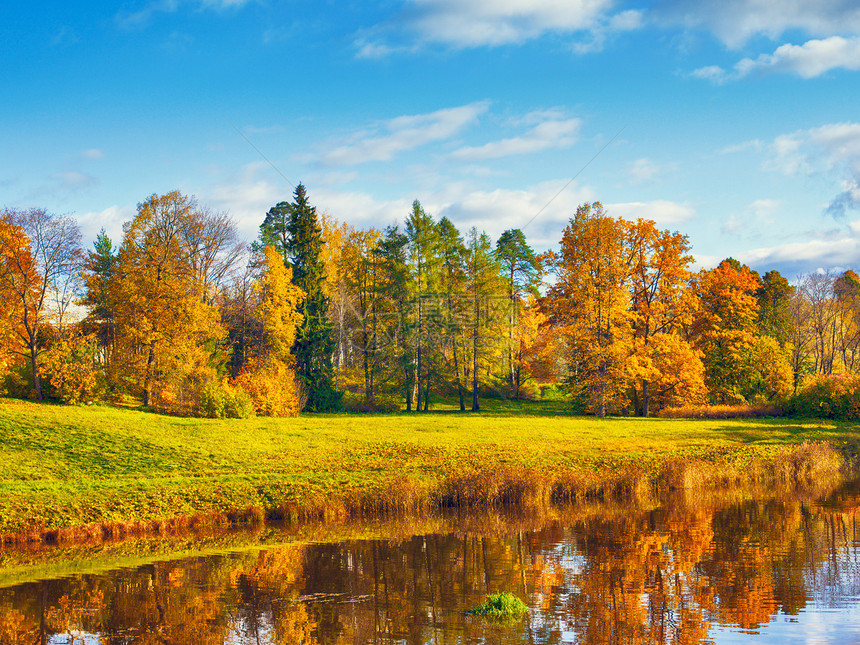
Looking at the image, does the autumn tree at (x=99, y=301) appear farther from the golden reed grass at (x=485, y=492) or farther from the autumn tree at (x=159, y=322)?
the golden reed grass at (x=485, y=492)

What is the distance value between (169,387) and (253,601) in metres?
32.0

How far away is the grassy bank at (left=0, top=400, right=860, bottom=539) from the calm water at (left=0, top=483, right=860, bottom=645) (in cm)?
198

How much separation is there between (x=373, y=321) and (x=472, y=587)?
2054 inches

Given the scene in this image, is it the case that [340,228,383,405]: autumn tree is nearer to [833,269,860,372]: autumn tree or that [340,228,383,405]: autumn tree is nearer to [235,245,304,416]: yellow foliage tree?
[235,245,304,416]: yellow foliage tree

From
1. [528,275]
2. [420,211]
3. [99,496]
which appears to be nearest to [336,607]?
[99,496]

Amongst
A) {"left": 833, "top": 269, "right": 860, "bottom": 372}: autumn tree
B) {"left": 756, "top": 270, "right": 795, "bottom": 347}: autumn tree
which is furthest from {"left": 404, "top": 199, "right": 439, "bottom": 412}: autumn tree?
{"left": 833, "top": 269, "right": 860, "bottom": 372}: autumn tree

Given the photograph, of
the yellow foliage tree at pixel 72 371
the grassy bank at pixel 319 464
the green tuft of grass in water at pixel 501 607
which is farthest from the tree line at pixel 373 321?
the green tuft of grass in water at pixel 501 607

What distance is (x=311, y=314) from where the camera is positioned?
2184 inches

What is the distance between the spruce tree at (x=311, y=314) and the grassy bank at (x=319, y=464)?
41.8 feet

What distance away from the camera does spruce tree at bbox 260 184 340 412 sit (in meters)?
54.6

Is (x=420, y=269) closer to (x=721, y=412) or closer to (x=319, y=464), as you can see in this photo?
(x=721, y=412)

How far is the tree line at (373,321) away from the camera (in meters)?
43.5

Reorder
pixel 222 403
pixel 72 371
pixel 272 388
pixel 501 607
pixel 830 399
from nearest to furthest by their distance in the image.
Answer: pixel 501 607 < pixel 72 371 < pixel 222 403 < pixel 272 388 < pixel 830 399

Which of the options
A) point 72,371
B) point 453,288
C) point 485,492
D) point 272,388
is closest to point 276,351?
point 272,388
